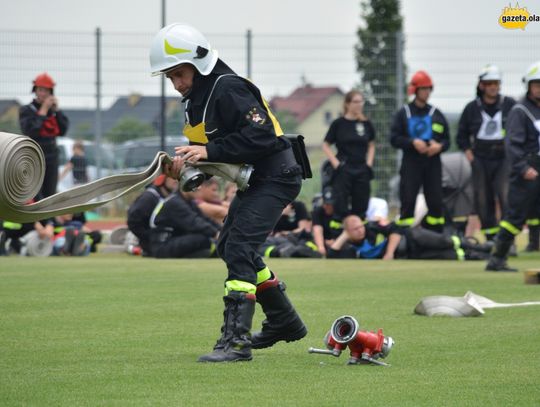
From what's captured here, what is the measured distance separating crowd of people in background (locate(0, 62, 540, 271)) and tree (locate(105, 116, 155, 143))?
4943 millimetres

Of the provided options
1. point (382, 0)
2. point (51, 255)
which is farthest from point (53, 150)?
point (382, 0)

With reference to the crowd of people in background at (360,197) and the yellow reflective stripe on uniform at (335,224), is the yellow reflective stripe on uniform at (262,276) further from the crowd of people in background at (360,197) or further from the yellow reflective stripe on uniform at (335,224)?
the yellow reflective stripe on uniform at (335,224)

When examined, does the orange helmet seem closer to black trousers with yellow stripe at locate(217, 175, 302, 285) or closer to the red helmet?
the red helmet

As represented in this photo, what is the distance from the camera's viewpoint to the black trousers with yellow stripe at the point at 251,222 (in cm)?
700

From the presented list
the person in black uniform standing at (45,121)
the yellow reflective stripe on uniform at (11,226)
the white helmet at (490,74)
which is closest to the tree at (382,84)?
the white helmet at (490,74)

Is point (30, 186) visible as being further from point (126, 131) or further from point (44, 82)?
point (126, 131)

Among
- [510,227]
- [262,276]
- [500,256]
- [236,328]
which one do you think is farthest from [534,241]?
[236,328]

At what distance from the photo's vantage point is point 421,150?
1575 centimetres

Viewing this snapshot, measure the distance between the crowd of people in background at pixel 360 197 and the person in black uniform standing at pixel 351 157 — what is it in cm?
1

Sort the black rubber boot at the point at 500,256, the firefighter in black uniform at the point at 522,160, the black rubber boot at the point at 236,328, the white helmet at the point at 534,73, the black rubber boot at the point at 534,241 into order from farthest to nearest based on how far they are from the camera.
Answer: the black rubber boot at the point at 534,241
the black rubber boot at the point at 500,256
the white helmet at the point at 534,73
the firefighter in black uniform at the point at 522,160
the black rubber boot at the point at 236,328

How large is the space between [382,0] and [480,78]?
1605 cm

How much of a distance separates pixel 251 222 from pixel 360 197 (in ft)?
30.6

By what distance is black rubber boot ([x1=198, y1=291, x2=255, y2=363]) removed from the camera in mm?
6902

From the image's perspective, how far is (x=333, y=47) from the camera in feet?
71.7
